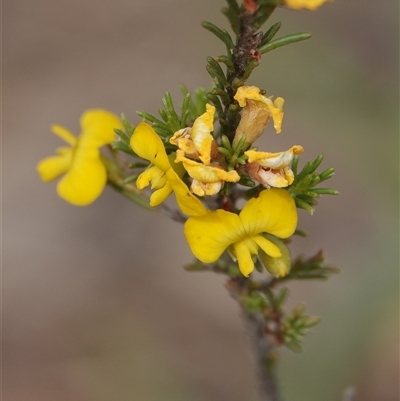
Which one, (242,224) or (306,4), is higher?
(306,4)

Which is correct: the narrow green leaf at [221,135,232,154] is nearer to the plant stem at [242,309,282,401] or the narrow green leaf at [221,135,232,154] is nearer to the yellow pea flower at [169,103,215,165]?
the yellow pea flower at [169,103,215,165]

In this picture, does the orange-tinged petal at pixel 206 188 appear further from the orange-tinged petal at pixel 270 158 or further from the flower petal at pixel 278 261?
the flower petal at pixel 278 261

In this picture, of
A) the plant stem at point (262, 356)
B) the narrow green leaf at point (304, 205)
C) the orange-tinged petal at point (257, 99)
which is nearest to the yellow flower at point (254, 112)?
the orange-tinged petal at point (257, 99)

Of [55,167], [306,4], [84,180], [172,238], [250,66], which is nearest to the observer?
[306,4]

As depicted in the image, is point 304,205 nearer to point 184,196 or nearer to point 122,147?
point 184,196

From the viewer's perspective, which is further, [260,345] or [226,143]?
[260,345]

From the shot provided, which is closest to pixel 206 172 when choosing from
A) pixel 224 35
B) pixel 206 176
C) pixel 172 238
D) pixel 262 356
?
pixel 206 176

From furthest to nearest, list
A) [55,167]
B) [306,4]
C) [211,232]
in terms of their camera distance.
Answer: [55,167]
[211,232]
[306,4]
